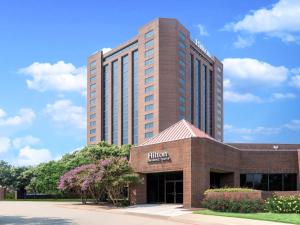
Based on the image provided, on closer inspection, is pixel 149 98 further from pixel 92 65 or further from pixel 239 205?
pixel 239 205

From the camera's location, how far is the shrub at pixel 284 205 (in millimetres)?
29641

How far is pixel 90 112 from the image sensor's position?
159 metres

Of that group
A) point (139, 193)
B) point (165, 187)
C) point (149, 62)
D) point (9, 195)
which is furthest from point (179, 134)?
point (149, 62)

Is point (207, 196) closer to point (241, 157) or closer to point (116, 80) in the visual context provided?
point (241, 157)

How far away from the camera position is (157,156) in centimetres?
3928

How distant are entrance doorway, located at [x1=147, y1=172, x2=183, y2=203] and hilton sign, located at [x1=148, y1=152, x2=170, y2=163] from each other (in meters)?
2.51

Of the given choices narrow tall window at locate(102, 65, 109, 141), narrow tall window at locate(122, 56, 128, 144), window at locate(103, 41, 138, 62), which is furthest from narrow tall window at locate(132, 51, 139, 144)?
narrow tall window at locate(102, 65, 109, 141)

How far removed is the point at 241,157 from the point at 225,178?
2.39 metres

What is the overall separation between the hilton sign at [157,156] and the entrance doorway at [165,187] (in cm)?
251

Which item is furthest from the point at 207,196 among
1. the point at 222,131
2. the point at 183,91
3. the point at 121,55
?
the point at 222,131

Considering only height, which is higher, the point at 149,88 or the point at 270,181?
the point at 149,88

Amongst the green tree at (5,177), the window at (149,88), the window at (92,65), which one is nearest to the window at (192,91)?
the window at (149,88)

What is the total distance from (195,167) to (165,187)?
681 cm

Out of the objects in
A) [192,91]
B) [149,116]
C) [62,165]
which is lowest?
[62,165]
